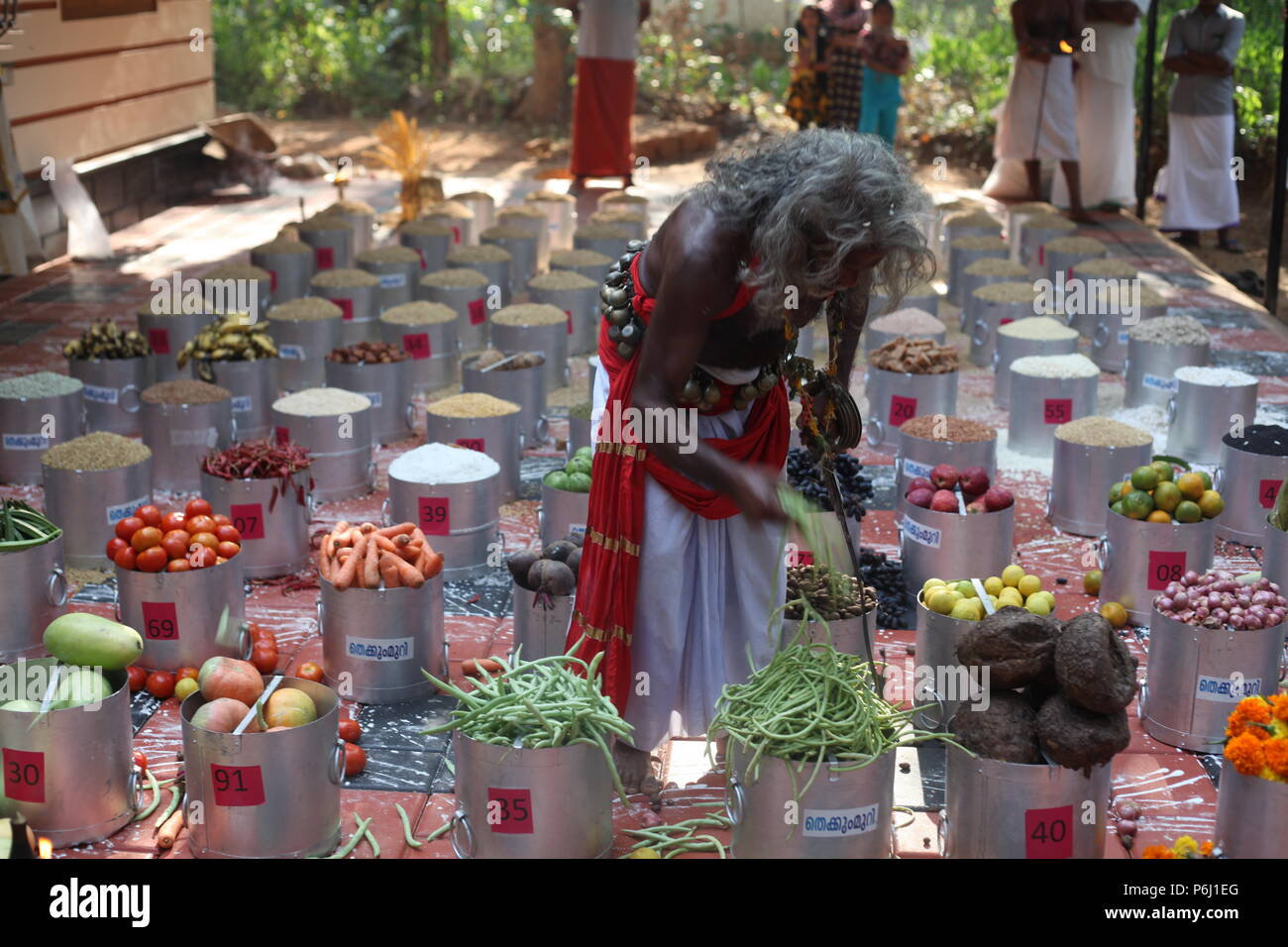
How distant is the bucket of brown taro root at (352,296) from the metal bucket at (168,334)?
773 mm

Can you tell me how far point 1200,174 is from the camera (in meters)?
10.5

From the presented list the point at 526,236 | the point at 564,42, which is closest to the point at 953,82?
the point at 564,42

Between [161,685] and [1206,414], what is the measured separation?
13.2 feet

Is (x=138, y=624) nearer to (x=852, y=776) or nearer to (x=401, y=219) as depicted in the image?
(x=852, y=776)

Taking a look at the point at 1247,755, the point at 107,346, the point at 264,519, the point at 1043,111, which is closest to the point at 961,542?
the point at 1247,755

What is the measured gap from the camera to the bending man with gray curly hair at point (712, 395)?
2.76 meters

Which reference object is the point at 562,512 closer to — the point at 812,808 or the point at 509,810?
the point at 509,810

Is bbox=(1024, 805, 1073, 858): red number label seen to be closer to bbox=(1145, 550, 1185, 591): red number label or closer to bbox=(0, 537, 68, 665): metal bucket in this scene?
bbox=(1145, 550, 1185, 591): red number label

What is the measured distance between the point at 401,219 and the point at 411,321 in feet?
14.2

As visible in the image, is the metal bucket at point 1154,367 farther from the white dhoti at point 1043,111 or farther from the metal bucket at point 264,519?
the white dhoti at point 1043,111

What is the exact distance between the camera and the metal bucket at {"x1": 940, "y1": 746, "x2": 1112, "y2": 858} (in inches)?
112

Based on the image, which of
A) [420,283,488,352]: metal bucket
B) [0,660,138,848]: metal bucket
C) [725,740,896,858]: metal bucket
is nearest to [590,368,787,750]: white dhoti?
[725,740,896,858]: metal bucket

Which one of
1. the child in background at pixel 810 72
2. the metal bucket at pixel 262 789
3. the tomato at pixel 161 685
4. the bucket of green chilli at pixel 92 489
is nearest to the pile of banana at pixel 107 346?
the bucket of green chilli at pixel 92 489

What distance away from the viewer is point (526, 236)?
27.7ft
